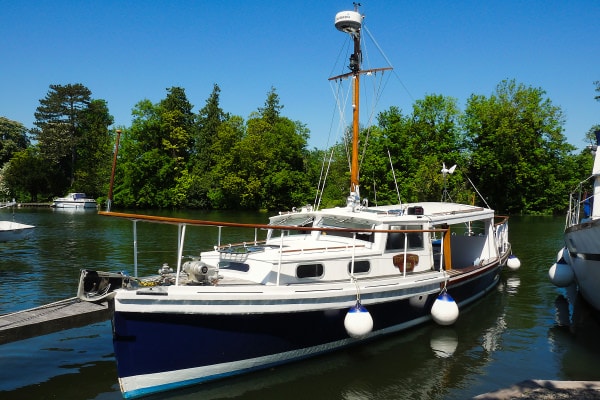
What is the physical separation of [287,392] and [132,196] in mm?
71442

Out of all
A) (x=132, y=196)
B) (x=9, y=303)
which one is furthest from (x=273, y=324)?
(x=132, y=196)

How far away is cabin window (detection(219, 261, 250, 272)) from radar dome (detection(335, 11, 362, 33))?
27.7ft

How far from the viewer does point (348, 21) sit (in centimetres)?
1454

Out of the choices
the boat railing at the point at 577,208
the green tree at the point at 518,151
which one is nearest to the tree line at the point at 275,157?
the green tree at the point at 518,151

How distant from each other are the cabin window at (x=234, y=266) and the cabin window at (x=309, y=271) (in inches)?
48.5

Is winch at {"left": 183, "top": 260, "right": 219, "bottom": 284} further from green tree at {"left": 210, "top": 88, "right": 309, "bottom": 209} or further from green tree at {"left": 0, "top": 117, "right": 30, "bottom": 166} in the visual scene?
green tree at {"left": 0, "top": 117, "right": 30, "bottom": 166}

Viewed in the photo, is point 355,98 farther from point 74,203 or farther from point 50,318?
point 74,203

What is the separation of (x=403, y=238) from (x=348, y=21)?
23.1 ft

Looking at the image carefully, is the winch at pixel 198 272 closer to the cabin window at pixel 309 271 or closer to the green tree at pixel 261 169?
the cabin window at pixel 309 271

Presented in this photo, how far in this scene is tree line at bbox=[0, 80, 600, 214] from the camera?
61.8 metres

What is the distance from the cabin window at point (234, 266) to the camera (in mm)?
10984

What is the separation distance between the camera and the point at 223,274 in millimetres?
11109

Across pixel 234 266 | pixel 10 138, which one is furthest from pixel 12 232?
pixel 10 138

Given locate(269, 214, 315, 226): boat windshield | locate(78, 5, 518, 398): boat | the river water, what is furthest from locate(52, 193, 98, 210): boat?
locate(78, 5, 518, 398): boat
